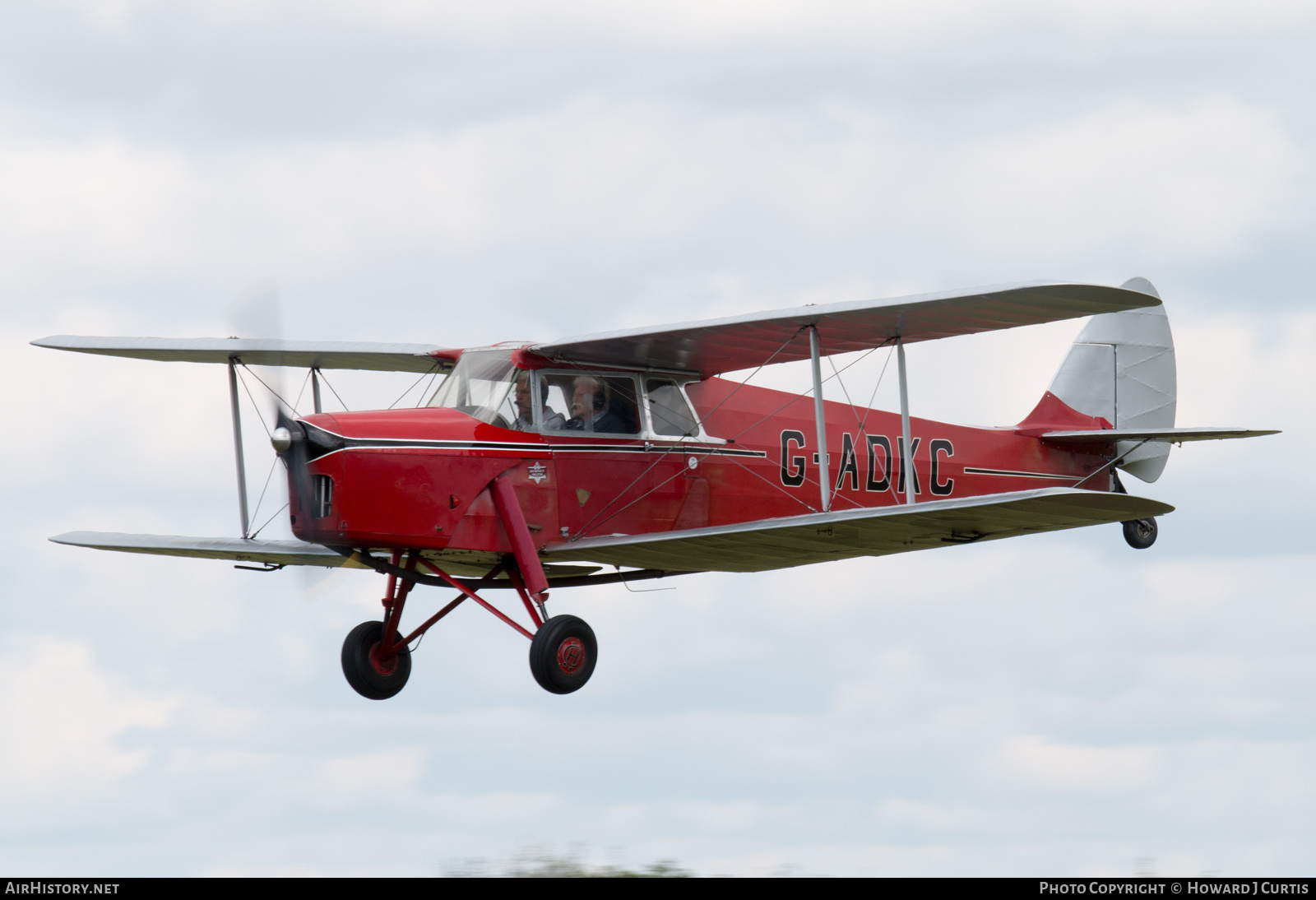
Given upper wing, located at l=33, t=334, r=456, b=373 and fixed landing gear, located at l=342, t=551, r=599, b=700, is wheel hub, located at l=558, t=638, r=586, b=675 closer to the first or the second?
fixed landing gear, located at l=342, t=551, r=599, b=700

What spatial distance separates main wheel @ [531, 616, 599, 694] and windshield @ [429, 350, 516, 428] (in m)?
1.74

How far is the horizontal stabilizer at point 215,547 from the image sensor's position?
14812 millimetres

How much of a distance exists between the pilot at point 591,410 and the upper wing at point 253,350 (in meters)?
1.54

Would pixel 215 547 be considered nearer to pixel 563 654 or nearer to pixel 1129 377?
pixel 563 654

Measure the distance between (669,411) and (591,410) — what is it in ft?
2.81

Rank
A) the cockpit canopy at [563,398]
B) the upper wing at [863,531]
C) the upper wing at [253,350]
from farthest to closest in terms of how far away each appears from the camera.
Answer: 1. the upper wing at [253,350]
2. the cockpit canopy at [563,398]
3. the upper wing at [863,531]

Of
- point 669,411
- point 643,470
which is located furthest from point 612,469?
point 669,411

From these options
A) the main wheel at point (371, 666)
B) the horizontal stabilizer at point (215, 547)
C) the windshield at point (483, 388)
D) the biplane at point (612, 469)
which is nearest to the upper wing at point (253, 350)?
the biplane at point (612, 469)

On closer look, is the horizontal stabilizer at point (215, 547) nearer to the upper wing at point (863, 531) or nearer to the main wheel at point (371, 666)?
the main wheel at point (371, 666)

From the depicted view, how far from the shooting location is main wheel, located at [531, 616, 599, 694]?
42.9 feet

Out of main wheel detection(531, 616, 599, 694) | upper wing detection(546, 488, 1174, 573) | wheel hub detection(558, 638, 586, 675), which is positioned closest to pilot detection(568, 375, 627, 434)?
upper wing detection(546, 488, 1174, 573)

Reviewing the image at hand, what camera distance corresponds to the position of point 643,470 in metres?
14.3

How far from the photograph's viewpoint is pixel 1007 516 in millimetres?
12648

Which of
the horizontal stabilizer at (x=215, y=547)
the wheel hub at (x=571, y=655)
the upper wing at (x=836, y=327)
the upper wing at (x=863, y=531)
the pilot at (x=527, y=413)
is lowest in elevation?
the wheel hub at (x=571, y=655)
